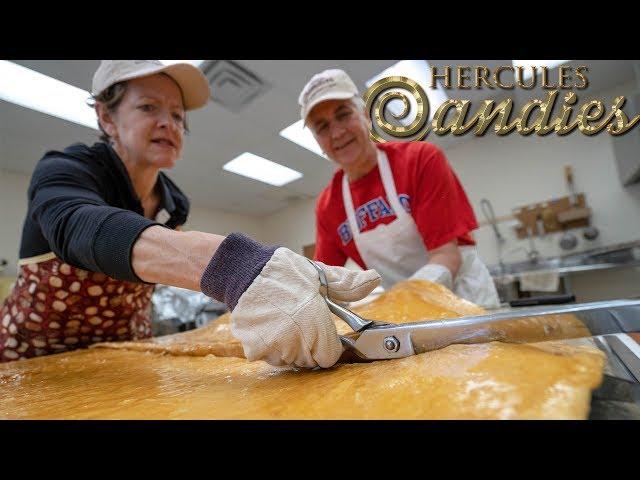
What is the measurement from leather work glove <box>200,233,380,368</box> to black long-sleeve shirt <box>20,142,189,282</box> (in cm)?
15

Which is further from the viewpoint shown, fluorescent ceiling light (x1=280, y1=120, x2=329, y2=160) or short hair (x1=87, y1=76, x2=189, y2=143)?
fluorescent ceiling light (x1=280, y1=120, x2=329, y2=160)

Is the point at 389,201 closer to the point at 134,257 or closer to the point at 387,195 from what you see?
the point at 387,195

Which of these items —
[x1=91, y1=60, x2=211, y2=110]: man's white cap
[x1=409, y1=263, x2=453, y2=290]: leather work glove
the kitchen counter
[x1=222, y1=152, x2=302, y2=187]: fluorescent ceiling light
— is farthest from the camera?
[x1=222, y1=152, x2=302, y2=187]: fluorescent ceiling light

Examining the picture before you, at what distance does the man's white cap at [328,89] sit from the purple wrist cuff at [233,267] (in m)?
1.00

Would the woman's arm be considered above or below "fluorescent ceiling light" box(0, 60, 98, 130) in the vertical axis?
below

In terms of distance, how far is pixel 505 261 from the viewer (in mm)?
3986

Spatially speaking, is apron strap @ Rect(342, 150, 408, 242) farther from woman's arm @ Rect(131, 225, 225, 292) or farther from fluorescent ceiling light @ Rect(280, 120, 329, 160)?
woman's arm @ Rect(131, 225, 225, 292)

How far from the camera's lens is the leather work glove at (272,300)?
0.46 m

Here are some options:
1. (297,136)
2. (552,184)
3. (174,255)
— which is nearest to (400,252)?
(174,255)

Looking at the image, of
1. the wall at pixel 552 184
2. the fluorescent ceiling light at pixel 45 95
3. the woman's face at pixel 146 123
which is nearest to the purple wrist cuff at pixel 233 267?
the woman's face at pixel 146 123

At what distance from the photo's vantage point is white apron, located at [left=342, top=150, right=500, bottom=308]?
1.35m

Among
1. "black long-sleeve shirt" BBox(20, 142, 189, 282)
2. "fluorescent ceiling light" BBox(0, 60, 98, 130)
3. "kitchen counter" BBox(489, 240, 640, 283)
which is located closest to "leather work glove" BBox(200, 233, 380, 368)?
"black long-sleeve shirt" BBox(20, 142, 189, 282)

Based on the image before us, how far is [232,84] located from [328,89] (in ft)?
3.97

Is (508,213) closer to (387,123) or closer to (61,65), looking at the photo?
(387,123)
